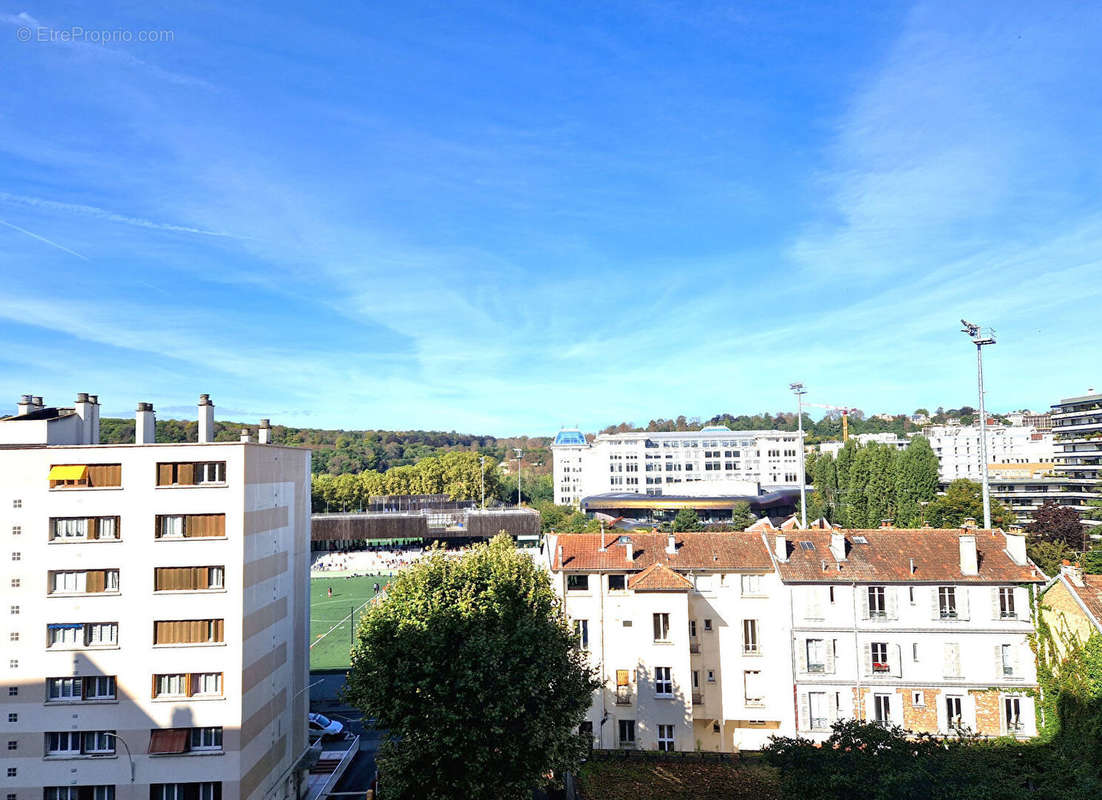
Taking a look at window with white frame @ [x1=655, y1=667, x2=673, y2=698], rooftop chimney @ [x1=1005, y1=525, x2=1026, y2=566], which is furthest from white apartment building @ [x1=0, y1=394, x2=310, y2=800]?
rooftop chimney @ [x1=1005, y1=525, x2=1026, y2=566]

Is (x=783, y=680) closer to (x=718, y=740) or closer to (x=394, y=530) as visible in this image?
(x=718, y=740)

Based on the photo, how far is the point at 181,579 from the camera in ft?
87.3

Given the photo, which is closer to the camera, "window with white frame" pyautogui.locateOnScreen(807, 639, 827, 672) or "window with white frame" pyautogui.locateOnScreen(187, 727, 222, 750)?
"window with white frame" pyautogui.locateOnScreen(187, 727, 222, 750)

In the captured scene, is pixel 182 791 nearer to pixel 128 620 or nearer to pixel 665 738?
pixel 128 620

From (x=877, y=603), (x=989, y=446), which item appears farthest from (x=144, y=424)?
(x=989, y=446)

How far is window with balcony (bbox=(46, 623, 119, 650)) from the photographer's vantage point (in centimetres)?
2591

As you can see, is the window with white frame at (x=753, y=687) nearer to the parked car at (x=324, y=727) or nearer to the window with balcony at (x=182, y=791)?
the parked car at (x=324, y=727)

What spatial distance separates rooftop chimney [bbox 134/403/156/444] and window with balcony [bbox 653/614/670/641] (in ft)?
79.5

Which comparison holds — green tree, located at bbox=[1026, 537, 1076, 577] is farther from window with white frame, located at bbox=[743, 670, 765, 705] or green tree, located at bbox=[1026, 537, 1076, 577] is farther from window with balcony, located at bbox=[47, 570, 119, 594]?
window with balcony, located at bbox=[47, 570, 119, 594]

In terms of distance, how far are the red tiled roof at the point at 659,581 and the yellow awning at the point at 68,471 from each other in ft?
78.2

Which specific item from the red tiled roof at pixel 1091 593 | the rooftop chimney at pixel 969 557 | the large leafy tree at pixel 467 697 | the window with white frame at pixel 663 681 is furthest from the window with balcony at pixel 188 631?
the red tiled roof at pixel 1091 593

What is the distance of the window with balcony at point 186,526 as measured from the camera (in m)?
26.8

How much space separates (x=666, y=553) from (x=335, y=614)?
46525mm

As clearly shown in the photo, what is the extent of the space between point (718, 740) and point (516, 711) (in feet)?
49.8
